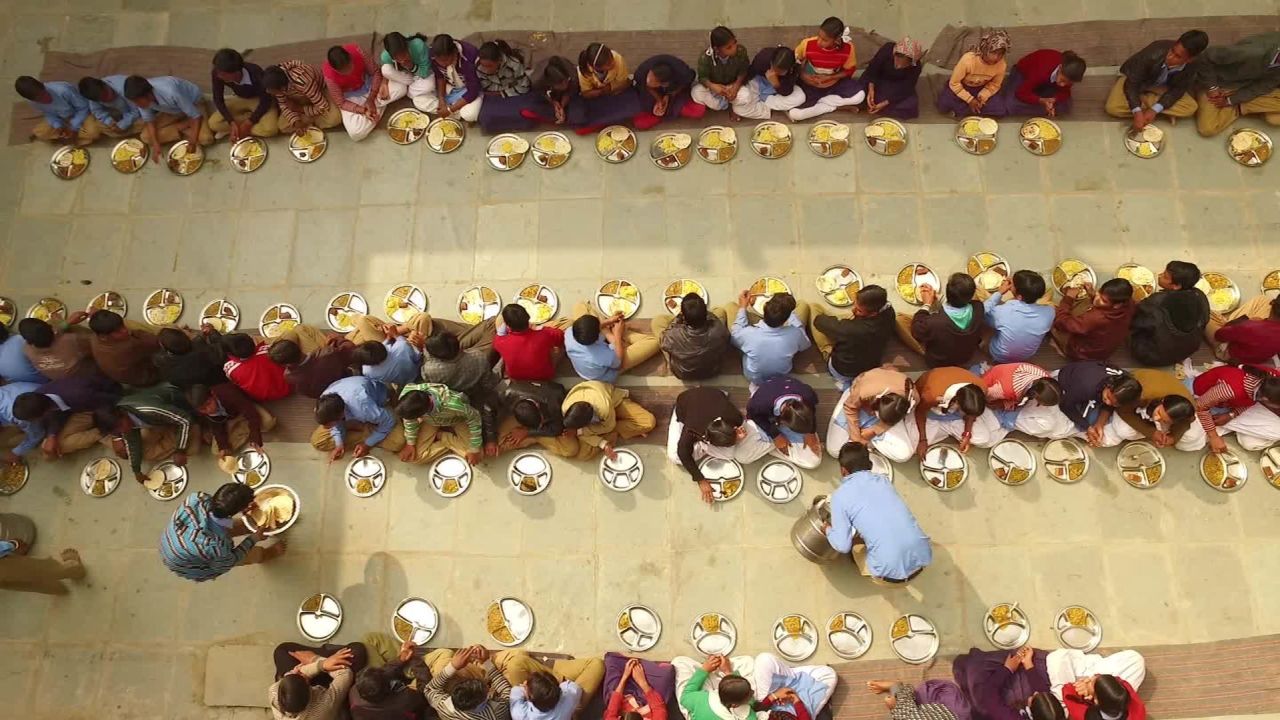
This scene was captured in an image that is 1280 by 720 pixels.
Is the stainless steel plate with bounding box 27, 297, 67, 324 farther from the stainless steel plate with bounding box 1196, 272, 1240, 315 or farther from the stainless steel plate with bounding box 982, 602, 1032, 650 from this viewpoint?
the stainless steel plate with bounding box 1196, 272, 1240, 315

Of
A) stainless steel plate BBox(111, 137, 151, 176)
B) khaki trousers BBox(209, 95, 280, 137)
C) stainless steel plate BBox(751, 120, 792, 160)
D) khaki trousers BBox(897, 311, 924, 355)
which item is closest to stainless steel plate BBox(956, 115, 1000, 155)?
stainless steel plate BBox(751, 120, 792, 160)

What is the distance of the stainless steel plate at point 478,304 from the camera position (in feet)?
23.7

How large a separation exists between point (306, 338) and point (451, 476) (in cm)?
178

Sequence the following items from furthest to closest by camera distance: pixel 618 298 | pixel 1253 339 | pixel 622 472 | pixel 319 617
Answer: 1. pixel 618 298
2. pixel 622 472
3. pixel 319 617
4. pixel 1253 339

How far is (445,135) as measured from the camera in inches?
309

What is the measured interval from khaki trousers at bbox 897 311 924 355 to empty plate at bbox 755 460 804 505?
59.0 inches

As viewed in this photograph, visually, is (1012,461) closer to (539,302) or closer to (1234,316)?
(1234,316)

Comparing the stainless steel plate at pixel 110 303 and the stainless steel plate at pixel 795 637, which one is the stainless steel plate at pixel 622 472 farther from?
the stainless steel plate at pixel 110 303

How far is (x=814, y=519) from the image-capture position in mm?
6168

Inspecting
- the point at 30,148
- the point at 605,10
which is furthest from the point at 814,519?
the point at 30,148

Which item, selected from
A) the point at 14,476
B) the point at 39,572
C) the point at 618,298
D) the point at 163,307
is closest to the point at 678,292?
the point at 618,298

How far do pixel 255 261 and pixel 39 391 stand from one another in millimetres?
2074

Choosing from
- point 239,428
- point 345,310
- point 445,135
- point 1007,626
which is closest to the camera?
point 1007,626

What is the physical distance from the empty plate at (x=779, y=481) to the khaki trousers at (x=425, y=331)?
8.51 ft
